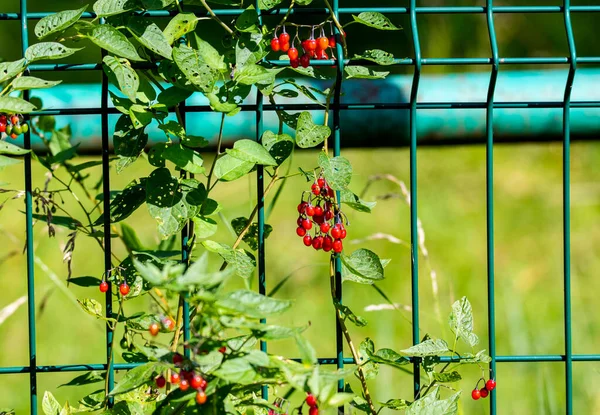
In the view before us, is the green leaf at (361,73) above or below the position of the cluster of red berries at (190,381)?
above

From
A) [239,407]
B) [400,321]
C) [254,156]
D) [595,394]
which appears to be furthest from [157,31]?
[400,321]

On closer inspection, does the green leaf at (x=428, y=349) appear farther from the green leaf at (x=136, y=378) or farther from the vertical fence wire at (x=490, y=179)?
the green leaf at (x=136, y=378)

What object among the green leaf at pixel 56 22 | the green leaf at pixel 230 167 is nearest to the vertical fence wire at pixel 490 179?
the green leaf at pixel 230 167

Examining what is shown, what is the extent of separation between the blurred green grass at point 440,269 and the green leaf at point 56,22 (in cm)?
123

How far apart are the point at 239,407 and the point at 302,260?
224cm

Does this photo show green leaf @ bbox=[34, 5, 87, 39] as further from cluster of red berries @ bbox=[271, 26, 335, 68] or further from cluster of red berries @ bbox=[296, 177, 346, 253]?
cluster of red berries @ bbox=[296, 177, 346, 253]

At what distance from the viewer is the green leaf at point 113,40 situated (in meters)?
1.36

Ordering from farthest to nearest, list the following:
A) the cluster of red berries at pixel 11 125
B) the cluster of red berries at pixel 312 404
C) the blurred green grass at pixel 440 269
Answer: the blurred green grass at pixel 440 269 → the cluster of red berries at pixel 11 125 → the cluster of red berries at pixel 312 404

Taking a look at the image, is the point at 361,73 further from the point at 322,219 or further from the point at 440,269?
the point at 440,269

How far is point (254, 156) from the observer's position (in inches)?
55.2

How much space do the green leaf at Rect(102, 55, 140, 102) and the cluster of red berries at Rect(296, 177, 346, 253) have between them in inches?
12.2

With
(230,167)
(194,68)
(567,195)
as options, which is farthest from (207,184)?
(567,195)

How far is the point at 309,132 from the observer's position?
143cm

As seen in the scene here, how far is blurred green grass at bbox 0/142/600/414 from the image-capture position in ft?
9.82
